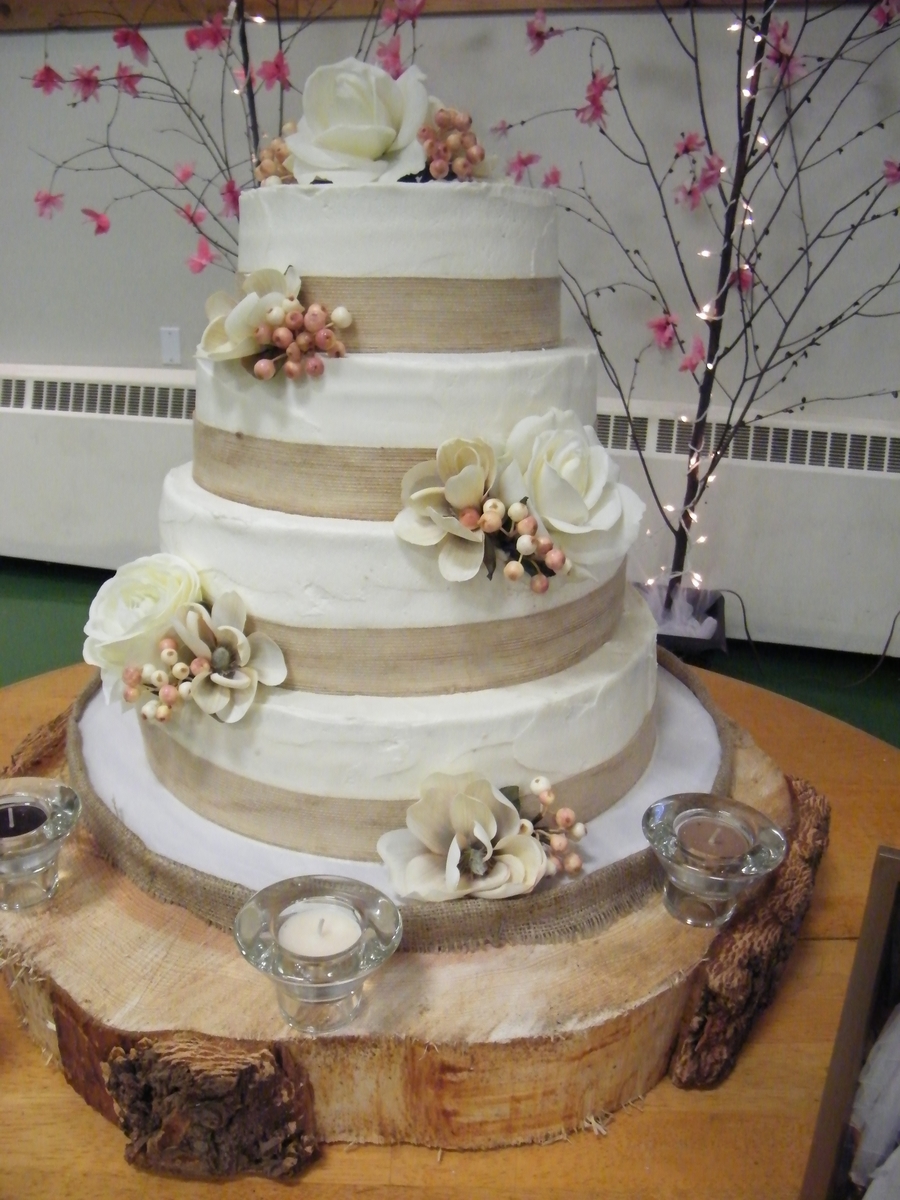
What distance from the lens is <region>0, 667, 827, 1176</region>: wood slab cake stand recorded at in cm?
95

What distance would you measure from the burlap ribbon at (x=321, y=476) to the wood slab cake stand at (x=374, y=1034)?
1.66ft

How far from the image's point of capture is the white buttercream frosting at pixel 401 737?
1.09 meters

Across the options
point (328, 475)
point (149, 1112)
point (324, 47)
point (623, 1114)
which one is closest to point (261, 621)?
point (328, 475)

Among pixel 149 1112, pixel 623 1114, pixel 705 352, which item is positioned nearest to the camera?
pixel 149 1112

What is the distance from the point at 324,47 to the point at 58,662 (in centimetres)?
203

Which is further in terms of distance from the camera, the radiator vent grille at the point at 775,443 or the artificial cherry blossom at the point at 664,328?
Result: the radiator vent grille at the point at 775,443

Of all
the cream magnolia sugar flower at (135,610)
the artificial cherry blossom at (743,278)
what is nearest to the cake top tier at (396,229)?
the cream magnolia sugar flower at (135,610)

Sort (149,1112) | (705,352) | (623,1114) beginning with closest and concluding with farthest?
(149,1112)
(623,1114)
(705,352)

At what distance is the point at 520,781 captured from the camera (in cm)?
114

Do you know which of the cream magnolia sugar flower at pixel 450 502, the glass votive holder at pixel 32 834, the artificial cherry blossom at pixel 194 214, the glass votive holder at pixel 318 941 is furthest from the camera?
the artificial cherry blossom at pixel 194 214

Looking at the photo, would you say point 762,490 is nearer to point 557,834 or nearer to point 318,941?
point 557,834

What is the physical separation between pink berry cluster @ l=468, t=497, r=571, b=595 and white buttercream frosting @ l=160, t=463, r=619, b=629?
49mm

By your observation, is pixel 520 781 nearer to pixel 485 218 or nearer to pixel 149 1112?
pixel 149 1112

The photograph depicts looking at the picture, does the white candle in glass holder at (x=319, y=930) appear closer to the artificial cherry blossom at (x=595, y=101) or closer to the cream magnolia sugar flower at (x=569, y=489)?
the cream magnolia sugar flower at (x=569, y=489)
